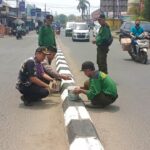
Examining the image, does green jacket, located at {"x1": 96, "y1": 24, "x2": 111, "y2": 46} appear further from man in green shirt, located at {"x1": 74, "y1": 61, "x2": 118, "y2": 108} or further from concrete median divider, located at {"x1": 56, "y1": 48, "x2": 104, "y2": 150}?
man in green shirt, located at {"x1": 74, "y1": 61, "x2": 118, "y2": 108}

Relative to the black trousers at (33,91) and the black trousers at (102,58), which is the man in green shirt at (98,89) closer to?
the black trousers at (33,91)

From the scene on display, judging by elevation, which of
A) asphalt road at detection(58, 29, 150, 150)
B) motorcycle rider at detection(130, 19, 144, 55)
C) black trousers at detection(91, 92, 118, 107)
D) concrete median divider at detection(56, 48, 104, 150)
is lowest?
asphalt road at detection(58, 29, 150, 150)

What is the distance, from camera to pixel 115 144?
21.9 feet

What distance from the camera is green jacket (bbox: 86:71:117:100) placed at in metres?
8.91

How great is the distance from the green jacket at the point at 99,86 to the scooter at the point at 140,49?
34.5 ft

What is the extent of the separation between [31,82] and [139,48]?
11031 mm

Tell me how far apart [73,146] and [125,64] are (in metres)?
13.1

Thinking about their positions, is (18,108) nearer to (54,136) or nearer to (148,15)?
(54,136)

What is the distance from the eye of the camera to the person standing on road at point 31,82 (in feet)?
31.0

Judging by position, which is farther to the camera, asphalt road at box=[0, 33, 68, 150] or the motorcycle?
the motorcycle

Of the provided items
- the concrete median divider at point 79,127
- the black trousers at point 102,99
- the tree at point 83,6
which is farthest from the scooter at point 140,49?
the tree at point 83,6

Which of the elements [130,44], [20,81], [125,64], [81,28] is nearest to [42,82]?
[20,81]

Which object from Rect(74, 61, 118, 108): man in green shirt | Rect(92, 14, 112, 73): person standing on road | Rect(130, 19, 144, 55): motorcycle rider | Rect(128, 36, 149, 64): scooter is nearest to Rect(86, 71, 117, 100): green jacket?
Rect(74, 61, 118, 108): man in green shirt

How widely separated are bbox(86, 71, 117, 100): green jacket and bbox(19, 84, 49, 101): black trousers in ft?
3.33
